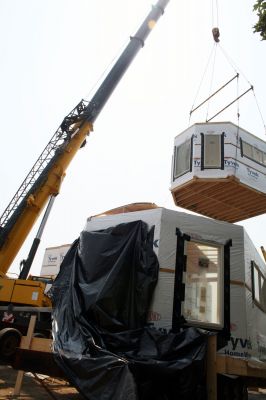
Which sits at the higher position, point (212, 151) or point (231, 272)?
point (212, 151)

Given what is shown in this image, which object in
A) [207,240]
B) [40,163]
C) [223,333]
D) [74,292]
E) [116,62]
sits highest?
[116,62]

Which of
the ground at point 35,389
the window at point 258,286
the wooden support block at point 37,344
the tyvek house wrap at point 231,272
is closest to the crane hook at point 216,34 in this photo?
the tyvek house wrap at point 231,272

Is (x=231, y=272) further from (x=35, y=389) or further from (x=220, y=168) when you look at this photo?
(x=35, y=389)

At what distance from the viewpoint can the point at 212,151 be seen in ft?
→ 33.0

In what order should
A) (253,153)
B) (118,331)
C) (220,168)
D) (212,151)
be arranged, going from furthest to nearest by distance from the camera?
(253,153)
(212,151)
(220,168)
(118,331)

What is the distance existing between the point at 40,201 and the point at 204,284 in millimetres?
6375

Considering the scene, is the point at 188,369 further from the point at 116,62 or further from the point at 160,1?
the point at 160,1

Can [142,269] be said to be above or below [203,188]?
below

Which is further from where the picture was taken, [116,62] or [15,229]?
[116,62]

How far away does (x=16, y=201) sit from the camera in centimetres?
1184

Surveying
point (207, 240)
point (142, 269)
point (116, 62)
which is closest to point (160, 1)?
point (116, 62)

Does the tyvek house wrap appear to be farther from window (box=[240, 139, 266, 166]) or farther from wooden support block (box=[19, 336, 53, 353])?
window (box=[240, 139, 266, 166])

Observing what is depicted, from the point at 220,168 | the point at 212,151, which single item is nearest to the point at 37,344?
the point at 220,168

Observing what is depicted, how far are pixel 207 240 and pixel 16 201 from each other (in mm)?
6807
